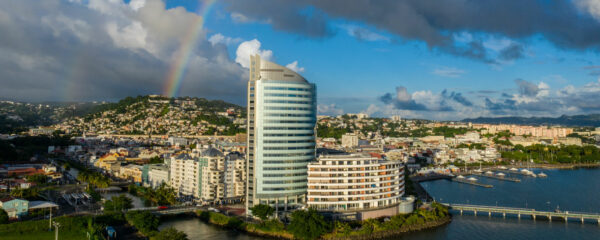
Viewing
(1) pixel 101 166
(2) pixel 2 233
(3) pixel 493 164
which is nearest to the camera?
(2) pixel 2 233

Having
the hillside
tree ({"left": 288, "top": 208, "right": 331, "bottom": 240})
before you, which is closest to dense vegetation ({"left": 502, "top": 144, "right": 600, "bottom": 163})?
the hillside

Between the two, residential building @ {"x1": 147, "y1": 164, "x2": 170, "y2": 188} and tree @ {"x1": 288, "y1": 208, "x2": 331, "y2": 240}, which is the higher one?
residential building @ {"x1": 147, "y1": 164, "x2": 170, "y2": 188}

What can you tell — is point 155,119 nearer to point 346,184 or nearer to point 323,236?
point 346,184

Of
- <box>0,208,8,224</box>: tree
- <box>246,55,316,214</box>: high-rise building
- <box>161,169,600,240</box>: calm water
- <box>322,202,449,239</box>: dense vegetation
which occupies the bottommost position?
<box>161,169,600,240</box>: calm water

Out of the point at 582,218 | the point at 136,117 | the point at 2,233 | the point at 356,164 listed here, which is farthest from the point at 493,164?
the point at 136,117

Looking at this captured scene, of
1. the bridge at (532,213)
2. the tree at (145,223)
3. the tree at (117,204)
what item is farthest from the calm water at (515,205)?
the tree at (117,204)

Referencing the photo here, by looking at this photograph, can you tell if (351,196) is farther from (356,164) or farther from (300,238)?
(300,238)

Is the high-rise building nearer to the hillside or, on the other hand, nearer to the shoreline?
the shoreline
